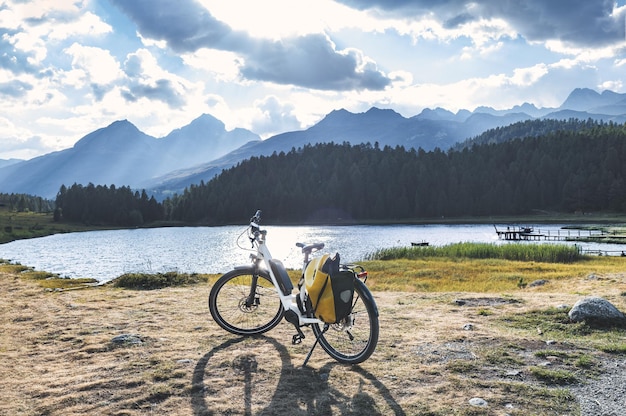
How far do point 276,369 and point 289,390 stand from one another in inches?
32.3

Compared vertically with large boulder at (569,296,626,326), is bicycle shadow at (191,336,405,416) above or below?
below

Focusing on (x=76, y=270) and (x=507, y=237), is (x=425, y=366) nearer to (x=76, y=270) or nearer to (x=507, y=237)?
(x=76, y=270)

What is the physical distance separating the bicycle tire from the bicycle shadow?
20 cm

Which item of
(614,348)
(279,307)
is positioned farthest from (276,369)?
(614,348)

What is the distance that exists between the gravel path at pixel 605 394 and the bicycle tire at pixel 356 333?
283 cm

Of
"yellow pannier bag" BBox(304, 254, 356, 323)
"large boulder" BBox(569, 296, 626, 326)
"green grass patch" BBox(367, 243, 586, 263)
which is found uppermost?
"yellow pannier bag" BBox(304, 254, 356, 323)

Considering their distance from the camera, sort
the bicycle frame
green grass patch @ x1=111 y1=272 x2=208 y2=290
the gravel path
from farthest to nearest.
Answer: green grass patch @ x1=111 y1=272 x2=208 y2=290
the bicycle frame
the gravel path

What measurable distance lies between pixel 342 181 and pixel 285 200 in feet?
88.9

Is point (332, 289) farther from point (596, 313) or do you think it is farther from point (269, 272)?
point (596, 313)

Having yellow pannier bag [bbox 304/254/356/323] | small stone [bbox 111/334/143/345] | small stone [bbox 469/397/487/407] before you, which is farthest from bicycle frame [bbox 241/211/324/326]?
small stone [bbox 469/397/487/407]

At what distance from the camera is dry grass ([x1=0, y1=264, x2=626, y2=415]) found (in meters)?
5.80

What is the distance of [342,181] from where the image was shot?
197250 millimetres

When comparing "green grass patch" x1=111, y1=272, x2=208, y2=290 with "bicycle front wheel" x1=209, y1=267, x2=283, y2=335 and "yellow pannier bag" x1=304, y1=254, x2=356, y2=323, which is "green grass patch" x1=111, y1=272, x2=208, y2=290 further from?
"yellow pannier bag" x1=304, y1=254, x2=356, y2=323

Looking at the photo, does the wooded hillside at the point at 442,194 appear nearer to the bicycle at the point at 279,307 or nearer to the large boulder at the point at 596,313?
the large boulder at the point at 596,313
